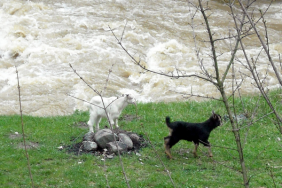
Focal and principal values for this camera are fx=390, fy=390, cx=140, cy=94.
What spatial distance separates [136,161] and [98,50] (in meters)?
10.9

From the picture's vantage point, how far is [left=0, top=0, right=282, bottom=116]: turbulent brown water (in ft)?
49.3

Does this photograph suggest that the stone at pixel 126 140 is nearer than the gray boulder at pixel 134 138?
Yes

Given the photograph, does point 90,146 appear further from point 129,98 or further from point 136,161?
point 129,98

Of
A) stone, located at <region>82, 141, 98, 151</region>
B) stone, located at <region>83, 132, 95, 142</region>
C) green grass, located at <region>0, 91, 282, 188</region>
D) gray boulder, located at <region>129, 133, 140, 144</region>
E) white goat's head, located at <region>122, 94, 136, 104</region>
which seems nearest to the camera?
green grass, located at <region>0, 91, 282, 188</region>

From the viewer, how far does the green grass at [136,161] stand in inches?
281

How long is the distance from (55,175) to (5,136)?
2589 mm

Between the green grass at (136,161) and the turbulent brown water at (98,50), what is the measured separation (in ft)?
12.9

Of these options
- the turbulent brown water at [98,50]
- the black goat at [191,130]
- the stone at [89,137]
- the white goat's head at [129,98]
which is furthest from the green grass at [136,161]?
the turbulent brown water at [98,50]

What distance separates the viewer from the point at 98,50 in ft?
59.4

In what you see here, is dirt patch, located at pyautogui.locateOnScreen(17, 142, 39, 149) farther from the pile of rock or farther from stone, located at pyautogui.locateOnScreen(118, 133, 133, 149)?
stone, located at pyautogui.locateOnScreen(118, 133, 133, 149)

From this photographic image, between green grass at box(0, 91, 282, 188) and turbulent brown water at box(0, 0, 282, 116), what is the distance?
3.92 metres

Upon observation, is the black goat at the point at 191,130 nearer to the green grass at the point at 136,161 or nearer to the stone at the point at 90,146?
the green grass at the point at 136,161

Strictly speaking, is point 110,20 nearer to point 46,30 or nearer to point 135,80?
point 46,30

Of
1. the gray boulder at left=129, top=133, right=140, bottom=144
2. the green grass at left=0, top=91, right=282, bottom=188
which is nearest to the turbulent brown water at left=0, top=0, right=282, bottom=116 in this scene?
the green grass at left=0, top=91, right=282, bottom=188
